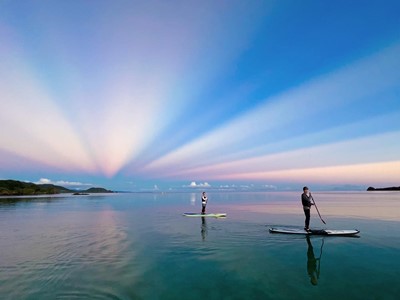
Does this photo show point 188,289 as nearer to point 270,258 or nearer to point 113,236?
point 270,258

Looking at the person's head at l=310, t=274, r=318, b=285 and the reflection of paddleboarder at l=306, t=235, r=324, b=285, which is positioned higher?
the reflection of paddleboarder at l=306, t=235, r=324, b=285

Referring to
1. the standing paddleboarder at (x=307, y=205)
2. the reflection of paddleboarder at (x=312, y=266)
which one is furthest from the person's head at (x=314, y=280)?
the standing paddleboarder at (x=307, y=205)

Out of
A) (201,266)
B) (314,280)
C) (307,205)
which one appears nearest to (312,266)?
(314,280)

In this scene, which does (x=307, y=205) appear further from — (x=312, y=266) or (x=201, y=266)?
(x=201, y=266)

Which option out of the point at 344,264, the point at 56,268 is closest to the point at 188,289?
the point at 56,268

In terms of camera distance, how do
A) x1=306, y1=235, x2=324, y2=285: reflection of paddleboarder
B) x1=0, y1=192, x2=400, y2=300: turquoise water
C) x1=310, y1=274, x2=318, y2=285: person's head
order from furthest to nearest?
x1=306, y1=235, x2=324, y2=285: reflection of paddleboarder → x1=310, y1=274, x2=318, y2=285: person's head → x1=0, y1=192, x2=400, y2=300: turquoise water

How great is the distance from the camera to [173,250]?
662 inches

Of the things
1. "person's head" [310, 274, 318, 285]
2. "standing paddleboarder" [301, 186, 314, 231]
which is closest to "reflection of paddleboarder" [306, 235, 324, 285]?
"person's head" [310, 274, 318, 285]

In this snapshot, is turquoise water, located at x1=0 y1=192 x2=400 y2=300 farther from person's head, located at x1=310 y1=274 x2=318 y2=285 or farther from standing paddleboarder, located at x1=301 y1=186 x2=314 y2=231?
standing paddleboarder, located at x1=301 y1=186 x2=314 y2=231

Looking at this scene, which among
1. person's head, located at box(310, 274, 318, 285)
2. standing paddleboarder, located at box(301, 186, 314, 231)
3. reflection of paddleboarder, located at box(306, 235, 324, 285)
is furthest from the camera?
standing paddleboarder, located at box(301, 186, 314, 231)

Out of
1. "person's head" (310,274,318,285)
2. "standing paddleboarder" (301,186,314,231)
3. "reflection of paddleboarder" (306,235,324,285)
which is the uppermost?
"standing paddleboarder" (301,186,314,231)

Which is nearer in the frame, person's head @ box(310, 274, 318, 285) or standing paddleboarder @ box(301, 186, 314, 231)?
person's head @ box(310, 274, 318, 285)

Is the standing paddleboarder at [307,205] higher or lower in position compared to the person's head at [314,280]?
higher

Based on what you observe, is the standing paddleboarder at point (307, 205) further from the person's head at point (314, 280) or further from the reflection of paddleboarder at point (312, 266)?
the person's head at point (314, 280)
